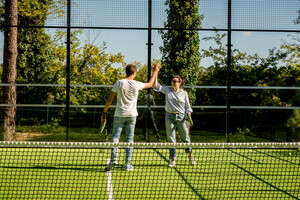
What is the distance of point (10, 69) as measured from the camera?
10008 mm

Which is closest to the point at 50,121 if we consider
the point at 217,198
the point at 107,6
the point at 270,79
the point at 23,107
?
the point at 23,107

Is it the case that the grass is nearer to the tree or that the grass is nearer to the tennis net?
the tennis net

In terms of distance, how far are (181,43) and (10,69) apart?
13.6 ft

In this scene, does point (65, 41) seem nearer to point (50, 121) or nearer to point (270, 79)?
point (50, 121)

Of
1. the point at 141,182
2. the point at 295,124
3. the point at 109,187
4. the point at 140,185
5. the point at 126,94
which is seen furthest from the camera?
the point at 295,124

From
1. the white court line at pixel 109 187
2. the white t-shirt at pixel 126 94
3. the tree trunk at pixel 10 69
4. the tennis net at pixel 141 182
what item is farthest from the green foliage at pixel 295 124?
the tree trunk at pixel 10 69

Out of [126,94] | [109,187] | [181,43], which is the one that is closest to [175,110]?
[126,94]

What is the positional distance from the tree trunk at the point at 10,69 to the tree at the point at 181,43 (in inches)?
137

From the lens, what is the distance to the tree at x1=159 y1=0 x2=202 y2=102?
1009 cm

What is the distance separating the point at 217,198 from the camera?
4.56 m

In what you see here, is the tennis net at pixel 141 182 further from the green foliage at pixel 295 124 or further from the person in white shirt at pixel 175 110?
the green foliage at pixel 295 124

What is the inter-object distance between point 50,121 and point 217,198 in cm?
626

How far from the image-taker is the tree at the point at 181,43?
10086 millimetres

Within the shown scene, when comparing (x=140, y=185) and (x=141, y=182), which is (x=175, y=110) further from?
(x=140, y=185)
